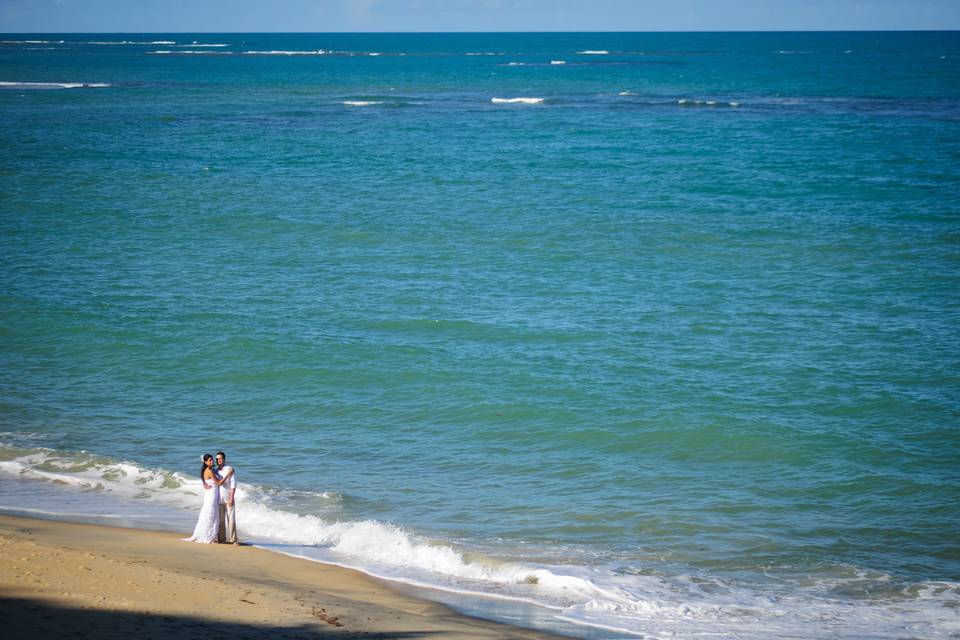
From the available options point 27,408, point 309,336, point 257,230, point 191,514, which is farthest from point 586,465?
point 257,230

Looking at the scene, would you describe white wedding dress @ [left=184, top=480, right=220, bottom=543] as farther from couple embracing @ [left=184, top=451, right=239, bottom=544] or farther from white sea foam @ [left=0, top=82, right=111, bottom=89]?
A: white sea foam @ [left=0, top=82, right=111, bottom=89]

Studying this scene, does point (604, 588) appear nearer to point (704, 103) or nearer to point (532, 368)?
point (532, 368)

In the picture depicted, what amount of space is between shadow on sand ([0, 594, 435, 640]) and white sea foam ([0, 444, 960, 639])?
253 cm

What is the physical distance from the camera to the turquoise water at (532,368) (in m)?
13.2

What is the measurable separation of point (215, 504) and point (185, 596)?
2.76m

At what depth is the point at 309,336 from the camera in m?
22.5

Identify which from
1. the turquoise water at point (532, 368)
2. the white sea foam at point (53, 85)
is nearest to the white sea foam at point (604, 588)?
the turquoise water at point (532, 368)

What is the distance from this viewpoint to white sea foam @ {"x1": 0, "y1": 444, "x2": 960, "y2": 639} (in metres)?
11.2

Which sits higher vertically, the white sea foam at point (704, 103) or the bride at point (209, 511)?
the white sea foam at point (704, 103)

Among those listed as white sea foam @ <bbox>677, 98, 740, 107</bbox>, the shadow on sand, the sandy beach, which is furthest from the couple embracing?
white sea foam @ <bbox>677, 98, 740, 107</bbox>

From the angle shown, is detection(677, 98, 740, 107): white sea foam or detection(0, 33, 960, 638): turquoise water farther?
detection(677, 98, 740, 107): white sea foam

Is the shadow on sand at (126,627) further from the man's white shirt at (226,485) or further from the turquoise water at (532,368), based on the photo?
the man's white shirt at (226,485)

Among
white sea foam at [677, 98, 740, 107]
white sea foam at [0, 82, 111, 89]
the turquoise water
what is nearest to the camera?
the turquoise water

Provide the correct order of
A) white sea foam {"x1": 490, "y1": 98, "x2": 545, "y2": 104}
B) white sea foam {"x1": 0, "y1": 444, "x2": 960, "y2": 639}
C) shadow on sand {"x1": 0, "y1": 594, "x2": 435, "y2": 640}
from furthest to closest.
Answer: white sea foam {"x1": 490, "y1": 98, "x2": 545, "y2": 104}
white sea foam {"x1": 0, "y1": 444, "x2": 960, "y2": 639}
shadow on sand {"x1": 0, "y1": 594, "x2": 435, "y2": 640}
